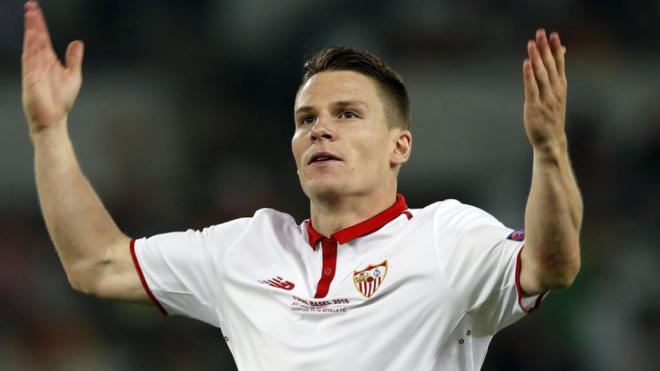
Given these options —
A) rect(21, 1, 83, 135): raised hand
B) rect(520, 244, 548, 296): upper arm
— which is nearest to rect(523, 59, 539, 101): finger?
rect(520, 244, 548, 296): upper arm

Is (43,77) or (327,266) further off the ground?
(43,77)

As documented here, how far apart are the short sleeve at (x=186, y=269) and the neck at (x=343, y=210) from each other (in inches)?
11.0

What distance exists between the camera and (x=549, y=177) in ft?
9.86

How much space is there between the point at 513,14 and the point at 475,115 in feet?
2.98

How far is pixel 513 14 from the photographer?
8633 millimetres

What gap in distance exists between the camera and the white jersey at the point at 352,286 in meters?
3.38

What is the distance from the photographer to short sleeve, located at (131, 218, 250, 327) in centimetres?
384

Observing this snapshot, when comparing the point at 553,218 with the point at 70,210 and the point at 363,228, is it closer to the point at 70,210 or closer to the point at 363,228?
the point at 363,228

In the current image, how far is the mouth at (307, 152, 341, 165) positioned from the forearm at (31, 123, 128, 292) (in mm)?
751

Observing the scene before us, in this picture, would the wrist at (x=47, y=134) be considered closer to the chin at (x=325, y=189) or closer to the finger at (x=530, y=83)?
the chin at (x=325, y=189)

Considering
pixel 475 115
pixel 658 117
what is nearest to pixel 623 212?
pixel 658 117

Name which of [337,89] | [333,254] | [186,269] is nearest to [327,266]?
[333,254]

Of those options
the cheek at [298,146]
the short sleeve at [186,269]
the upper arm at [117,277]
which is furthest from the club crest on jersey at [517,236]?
the upper arm at [117,277]

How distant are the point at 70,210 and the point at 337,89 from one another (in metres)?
1.00
